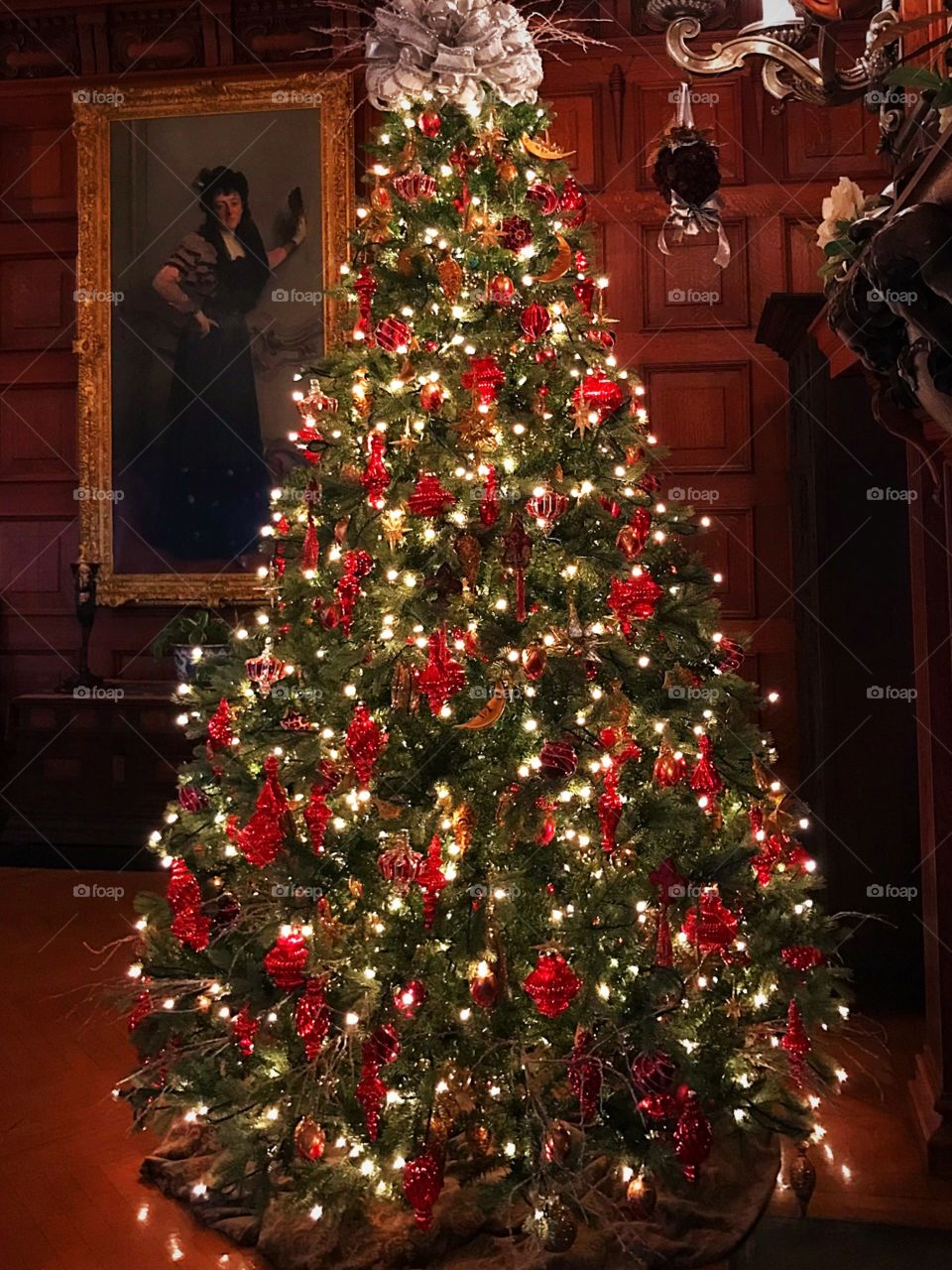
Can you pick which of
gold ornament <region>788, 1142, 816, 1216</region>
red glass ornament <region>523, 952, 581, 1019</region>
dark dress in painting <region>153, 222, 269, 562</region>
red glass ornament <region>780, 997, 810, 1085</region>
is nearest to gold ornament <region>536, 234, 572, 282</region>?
red glass ornament <region>523, 952, 581, 1019</region>

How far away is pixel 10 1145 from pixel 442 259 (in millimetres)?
2320

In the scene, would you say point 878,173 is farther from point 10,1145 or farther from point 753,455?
point 10,1145

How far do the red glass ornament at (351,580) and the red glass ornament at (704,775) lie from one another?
0.81 meters

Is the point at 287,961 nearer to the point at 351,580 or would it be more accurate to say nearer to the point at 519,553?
the point at 351,580

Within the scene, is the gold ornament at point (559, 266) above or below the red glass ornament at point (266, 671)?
above

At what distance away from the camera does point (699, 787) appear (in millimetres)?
2412

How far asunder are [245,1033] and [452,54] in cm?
222

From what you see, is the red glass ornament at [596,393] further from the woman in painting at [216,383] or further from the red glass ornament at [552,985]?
the woman in painting at [216,383]

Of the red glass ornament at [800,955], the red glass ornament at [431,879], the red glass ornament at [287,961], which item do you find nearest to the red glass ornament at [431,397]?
the red glass ornament at [431,879]

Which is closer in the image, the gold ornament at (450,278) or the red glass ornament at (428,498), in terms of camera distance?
the red glass ornament at (428,498)

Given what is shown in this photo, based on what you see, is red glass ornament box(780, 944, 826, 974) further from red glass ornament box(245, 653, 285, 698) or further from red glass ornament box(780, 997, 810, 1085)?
red glass ornament box(245, 653, 285, 698)

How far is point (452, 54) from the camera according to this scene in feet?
8.38

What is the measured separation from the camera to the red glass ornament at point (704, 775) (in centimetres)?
240

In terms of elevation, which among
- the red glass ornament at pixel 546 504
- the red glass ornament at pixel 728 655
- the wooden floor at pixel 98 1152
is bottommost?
the wooden floor at pixel 98 1152
